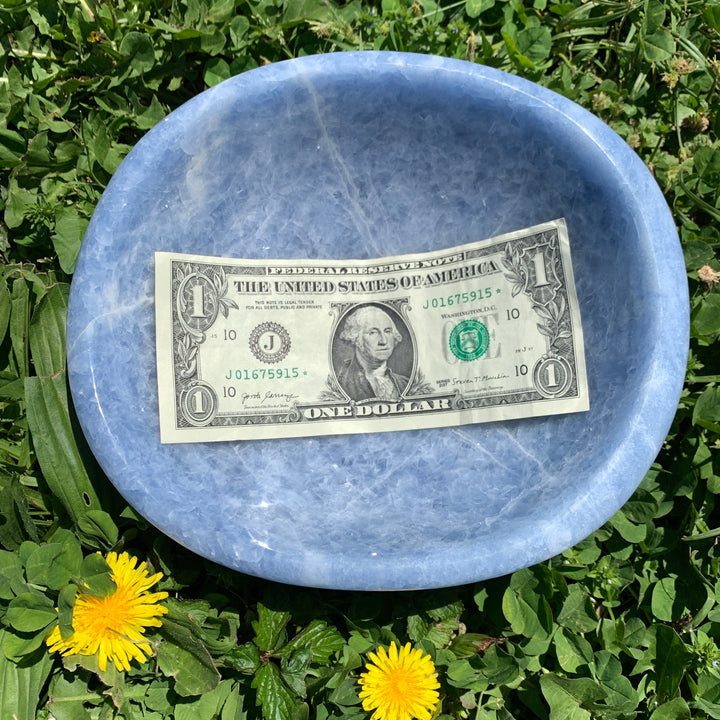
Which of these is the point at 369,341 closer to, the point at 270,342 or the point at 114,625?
the point at 270,342

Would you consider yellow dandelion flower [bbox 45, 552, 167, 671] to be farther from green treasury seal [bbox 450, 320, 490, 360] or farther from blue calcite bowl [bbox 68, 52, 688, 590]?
green treasury seal [bbox 450, 320, 490, 360]

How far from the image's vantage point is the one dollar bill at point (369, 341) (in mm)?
1148

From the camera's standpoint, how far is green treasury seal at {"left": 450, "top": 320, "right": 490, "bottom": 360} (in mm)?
1202

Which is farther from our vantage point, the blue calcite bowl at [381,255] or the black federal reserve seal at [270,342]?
the black federal reserve seal at [270,342]

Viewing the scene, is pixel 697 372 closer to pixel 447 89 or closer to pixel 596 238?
pixel 596 238

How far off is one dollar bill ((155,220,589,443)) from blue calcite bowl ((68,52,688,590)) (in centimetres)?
3

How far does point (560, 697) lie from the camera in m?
1.10

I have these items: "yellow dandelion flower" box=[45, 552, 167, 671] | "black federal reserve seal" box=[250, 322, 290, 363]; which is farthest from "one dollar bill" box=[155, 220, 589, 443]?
"yellow dandelion flower" box=[45, 552, 167, 671]

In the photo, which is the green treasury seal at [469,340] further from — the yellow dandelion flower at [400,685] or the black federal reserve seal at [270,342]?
the yellow dandelion flower at [400,685]

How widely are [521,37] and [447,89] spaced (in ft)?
1.16

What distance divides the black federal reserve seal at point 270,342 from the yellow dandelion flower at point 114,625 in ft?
1.27

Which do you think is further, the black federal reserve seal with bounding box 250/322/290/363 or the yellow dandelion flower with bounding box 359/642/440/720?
the black federal reserve seal with bounding box 250/322/290/363

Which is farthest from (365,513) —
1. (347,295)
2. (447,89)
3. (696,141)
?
(696,141)

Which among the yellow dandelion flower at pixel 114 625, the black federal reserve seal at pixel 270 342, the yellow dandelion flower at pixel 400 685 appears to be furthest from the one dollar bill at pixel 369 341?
the yellow dandelion flower at pixel 400 685
